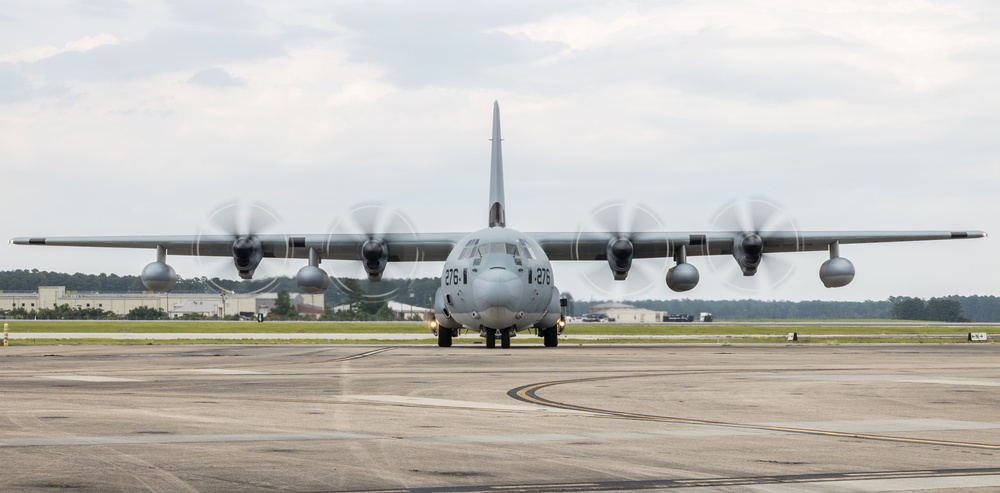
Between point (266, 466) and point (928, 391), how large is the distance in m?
13.0

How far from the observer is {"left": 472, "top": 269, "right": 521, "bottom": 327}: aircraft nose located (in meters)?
36.9

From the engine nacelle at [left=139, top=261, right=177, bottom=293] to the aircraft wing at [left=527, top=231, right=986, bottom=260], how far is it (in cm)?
1583

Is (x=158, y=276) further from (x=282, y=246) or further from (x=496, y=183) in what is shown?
(x=496, y=183)

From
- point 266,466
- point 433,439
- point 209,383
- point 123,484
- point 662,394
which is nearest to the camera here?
point 123,484

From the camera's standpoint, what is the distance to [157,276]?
4631 centimetres

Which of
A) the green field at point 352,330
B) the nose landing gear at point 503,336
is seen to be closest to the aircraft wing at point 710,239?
the nose landing gear at point 503,336

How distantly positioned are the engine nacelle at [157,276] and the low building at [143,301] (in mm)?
109916

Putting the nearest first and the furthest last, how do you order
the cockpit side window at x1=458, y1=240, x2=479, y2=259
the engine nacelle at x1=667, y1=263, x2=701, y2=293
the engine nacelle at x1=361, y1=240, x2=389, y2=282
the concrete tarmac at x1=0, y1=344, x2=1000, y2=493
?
the concrete tarmac at x1=0, y1=344, x2=1000, y2=493
the cockpit side window at x1=458, y1=240, x2=479, y2=259
the engine nacelle at x1=667, y1=263, x2=701, y2=293
the engine nacelle at x1=361, y1=240, x2=389, y2=282

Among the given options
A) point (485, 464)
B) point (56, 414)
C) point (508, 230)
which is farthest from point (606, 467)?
point (508, 230)

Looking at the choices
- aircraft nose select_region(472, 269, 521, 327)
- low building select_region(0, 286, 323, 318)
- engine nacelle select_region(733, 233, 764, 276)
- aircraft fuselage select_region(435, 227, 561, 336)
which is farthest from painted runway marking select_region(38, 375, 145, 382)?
low building select_region(0, 286, 323, 318)

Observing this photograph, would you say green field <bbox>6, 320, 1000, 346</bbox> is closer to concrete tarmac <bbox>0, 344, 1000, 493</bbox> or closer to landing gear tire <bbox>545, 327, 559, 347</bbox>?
landing gear tire <bbox>545, 327, 559, 347</bbox>

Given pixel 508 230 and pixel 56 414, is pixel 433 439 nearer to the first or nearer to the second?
pixel 56 414

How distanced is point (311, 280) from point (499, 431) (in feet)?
Result: 112

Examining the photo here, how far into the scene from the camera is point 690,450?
1074cm
